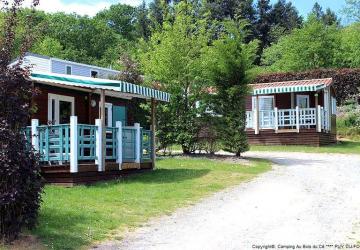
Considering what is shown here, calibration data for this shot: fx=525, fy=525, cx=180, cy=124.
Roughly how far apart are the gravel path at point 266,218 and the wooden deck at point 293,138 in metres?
12.0

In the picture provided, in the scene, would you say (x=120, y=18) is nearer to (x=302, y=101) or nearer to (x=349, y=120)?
(x=349, y=120)

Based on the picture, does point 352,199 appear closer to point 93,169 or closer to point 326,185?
point 326,185

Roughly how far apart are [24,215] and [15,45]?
8.58ft

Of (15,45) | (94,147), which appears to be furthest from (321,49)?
(15,45)

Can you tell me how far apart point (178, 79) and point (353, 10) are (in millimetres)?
32806

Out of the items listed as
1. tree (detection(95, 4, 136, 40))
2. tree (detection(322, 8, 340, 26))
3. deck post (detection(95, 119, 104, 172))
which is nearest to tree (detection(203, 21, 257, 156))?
deck post (detection(95, 119, 104, 172))

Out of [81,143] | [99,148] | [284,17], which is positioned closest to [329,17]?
[284,17]

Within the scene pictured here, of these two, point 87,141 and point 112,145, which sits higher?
point 87,141

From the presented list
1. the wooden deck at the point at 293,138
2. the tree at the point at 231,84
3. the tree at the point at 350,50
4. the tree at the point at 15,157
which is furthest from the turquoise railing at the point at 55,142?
the tree at the point at 350,50

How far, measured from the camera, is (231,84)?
20.8m

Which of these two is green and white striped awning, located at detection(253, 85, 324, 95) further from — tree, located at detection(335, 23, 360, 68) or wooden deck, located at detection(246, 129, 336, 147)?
tree, located at detection(335, 23, 360, 68)

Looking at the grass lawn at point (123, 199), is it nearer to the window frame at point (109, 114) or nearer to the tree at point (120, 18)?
the window frame at point (109, 114)

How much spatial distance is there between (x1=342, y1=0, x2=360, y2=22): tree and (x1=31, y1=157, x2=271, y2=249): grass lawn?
1361 inches

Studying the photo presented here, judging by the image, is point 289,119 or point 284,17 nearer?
point 289,119
